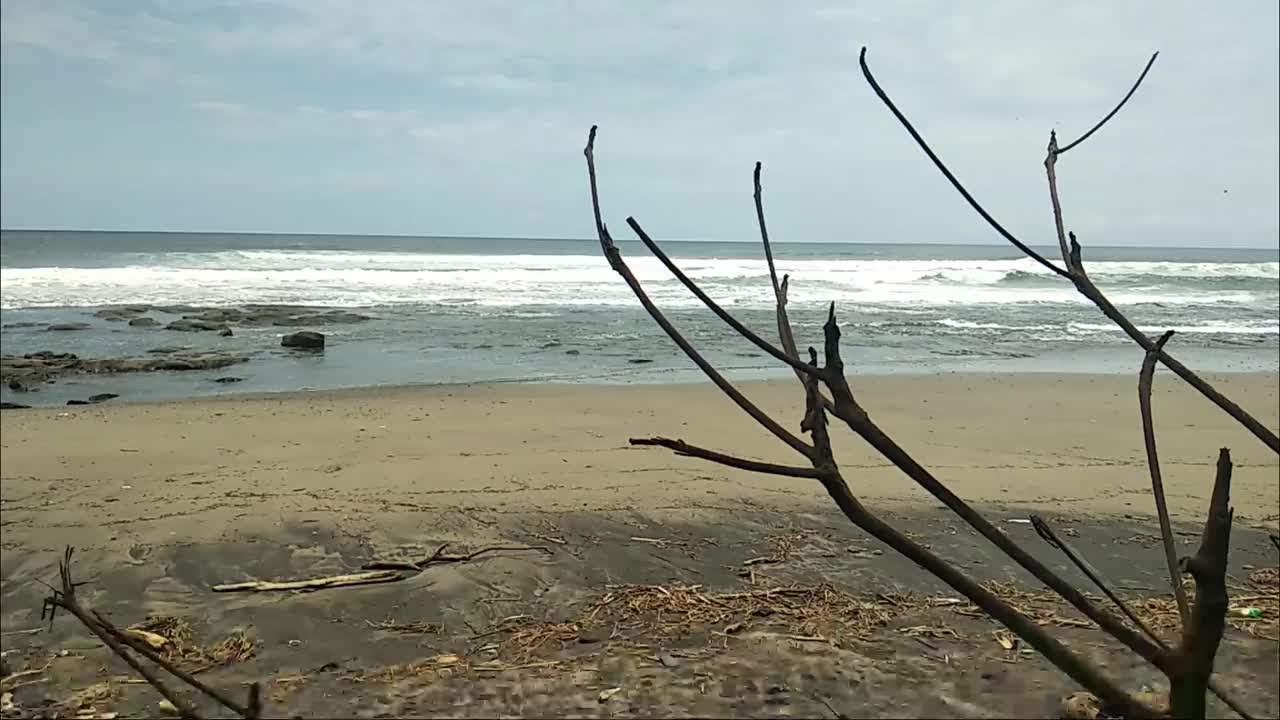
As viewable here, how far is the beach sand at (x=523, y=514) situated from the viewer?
12.0 ft

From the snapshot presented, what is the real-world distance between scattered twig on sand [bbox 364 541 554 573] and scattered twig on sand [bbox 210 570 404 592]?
107 millimetres

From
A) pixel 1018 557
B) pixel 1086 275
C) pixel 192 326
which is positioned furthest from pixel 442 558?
pixel 192 326

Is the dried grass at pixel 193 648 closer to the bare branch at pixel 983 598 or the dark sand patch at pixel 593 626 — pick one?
the dark sand patch at pixel 593 626

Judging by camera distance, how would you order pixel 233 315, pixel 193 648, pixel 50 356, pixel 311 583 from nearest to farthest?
pixel 193 648
pixel 311 583
pixel 50 356
pixel 233 315

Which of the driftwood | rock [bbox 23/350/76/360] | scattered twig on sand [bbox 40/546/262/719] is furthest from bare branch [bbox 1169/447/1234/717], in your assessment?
rock [bbox 23/350/76/360]

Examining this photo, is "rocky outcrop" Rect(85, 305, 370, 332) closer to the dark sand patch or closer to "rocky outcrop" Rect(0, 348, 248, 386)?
"rocky outcrop" Rect(0, 348, 248, 386)

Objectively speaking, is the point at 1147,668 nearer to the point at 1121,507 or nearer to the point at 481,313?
the point at 1121,507

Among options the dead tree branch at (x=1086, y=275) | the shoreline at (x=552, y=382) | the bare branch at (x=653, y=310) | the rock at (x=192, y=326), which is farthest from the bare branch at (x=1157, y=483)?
the rock at (x=192, y=326)

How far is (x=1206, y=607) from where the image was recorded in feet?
1.55

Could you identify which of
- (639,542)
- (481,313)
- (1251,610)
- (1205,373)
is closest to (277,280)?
(481,313)

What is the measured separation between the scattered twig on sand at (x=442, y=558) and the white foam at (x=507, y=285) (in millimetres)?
18836

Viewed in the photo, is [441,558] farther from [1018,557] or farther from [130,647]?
[1018,557]

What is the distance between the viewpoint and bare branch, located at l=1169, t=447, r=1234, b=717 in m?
0.44

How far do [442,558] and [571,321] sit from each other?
15.7 m
